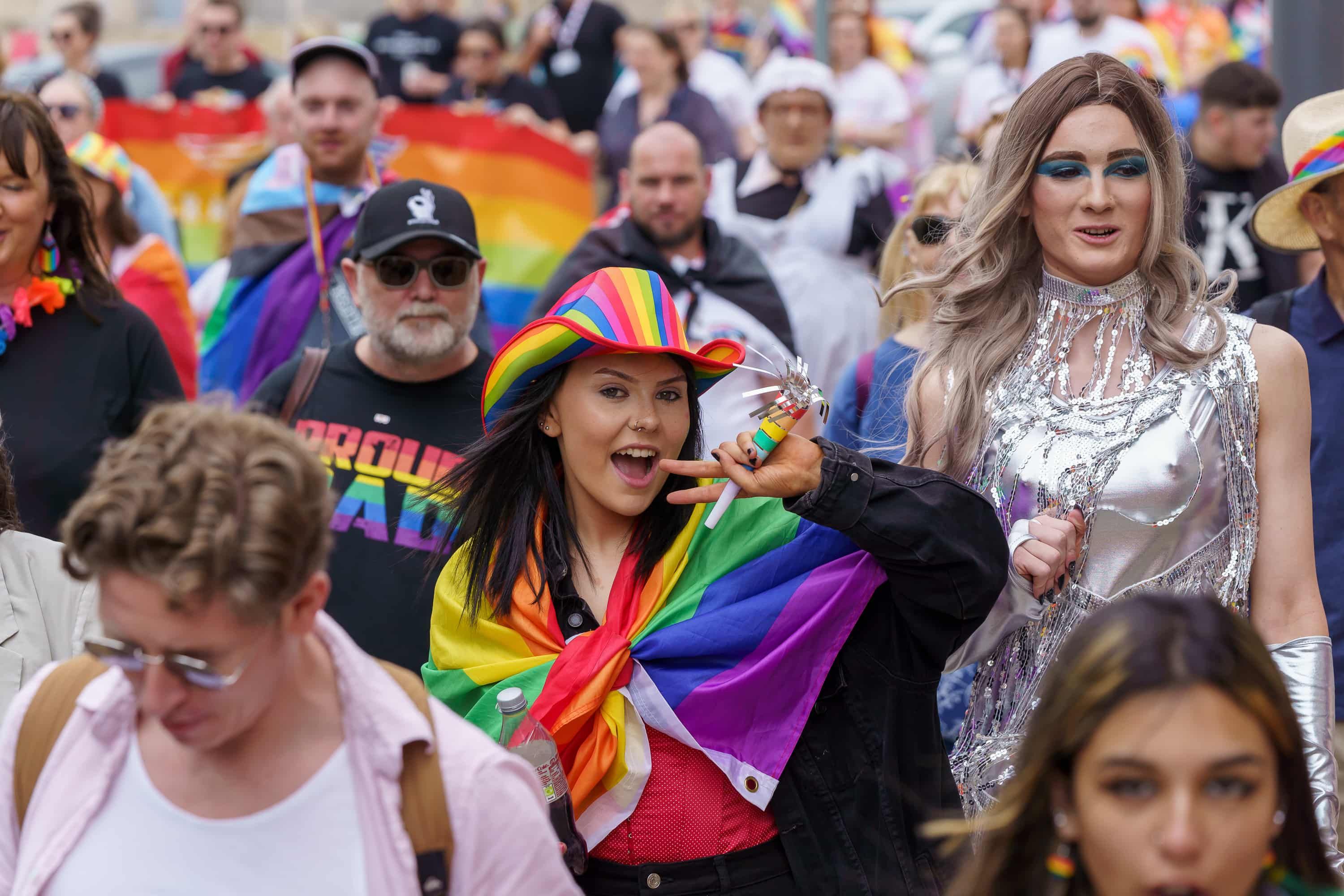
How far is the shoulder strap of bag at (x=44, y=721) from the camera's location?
233cm

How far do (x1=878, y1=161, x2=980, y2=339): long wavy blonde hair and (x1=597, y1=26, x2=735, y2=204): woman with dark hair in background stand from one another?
4554mm

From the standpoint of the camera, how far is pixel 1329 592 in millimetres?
4000

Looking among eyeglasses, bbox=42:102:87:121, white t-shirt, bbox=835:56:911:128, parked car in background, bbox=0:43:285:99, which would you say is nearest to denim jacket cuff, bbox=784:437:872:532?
eyeglasses, bbox=42:102:87:121

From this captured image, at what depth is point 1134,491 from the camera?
3205 mm

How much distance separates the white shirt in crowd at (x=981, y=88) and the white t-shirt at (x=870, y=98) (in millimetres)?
414

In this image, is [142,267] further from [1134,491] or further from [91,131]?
[1134,491]

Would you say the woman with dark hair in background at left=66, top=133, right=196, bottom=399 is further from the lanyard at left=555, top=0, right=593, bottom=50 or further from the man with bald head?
the lanyard at left=555, top=0, right=593, bottom=50

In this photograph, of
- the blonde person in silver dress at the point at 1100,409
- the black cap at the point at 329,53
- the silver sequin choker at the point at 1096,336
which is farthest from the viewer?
the black cap at the point at 329,53

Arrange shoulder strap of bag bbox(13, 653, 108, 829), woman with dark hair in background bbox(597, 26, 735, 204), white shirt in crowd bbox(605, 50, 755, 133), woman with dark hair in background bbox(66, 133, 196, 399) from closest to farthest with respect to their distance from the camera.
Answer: shoulder strap of bag bbox(13, 653, 108, 829), woman with dark hair in background bbox(66, 133, 196, 399), woman with dark hair in background bbox(597, 26, 735, 204), white shirt in crowd bbox(605, 50, 755, 133)

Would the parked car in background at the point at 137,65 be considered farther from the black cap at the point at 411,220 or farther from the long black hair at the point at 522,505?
the long black hair at the point at 522,505

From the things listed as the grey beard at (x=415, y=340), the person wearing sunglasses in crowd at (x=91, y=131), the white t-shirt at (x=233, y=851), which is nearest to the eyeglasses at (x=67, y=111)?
the person wearing sunglasses in crowd at (x=91, y=131)

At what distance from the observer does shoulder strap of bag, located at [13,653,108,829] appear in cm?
233

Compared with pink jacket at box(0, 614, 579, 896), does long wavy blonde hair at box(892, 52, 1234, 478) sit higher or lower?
higher

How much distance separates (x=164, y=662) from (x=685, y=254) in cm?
448
